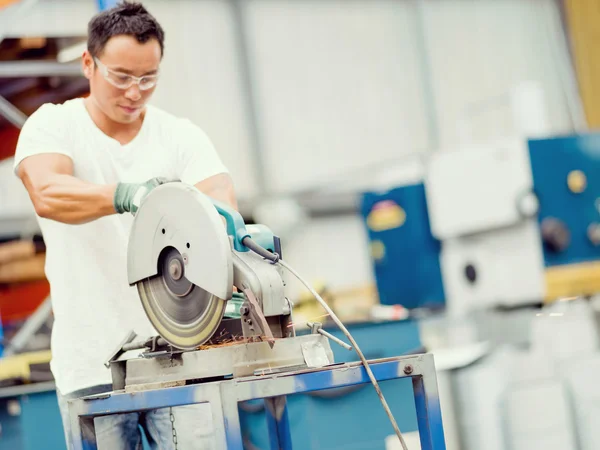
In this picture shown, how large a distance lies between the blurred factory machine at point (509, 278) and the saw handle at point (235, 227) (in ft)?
5.85

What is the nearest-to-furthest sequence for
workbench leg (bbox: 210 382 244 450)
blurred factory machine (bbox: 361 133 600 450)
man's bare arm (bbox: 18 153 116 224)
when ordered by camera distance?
workbench leg (bbox: 210 382 244 450) → man's bare arm (bbox: 18 153 116 224) → blurred factory machine (bbox: 361 133 600 450)

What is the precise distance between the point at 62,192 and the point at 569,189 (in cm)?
238

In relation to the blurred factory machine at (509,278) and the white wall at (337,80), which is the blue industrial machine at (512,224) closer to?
the blurred factory machine at (509,278)

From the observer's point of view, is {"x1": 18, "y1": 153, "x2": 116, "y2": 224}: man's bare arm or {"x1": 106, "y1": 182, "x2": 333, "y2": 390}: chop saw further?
{"x1": 18, "y1": 153, "x2": 116, "y2": 224}: man's bare arm

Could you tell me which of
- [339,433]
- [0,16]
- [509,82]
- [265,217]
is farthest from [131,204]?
[509,82]

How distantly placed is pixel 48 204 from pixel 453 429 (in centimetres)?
186

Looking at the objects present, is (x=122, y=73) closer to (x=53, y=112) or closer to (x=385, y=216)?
(x=53, y=112)

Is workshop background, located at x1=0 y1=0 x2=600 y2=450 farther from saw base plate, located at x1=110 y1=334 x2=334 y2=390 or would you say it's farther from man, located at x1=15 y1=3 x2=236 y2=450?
saw base plate, located at x1=110 y1=334 x2=334 y2=390

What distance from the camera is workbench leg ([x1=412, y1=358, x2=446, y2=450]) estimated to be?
4.72 ft

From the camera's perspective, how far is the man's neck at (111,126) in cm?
180

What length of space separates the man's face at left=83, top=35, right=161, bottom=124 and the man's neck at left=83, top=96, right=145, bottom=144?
15 mm

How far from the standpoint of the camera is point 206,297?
4.62 ft

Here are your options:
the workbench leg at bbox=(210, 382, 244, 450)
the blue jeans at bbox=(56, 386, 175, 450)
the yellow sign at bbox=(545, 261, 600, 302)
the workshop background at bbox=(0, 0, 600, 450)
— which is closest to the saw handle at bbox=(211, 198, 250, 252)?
the workbench leg at bbox=(210, 382, 244, 450)

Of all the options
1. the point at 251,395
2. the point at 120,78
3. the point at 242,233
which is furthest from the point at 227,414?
the point at 120,78
